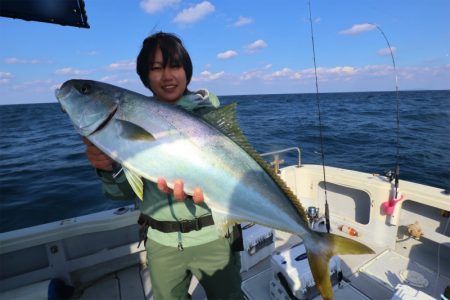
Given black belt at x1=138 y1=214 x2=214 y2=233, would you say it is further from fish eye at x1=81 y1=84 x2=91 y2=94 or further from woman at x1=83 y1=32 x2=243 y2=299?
fish eye at x1=81 y1=84 x2=91 y2=94

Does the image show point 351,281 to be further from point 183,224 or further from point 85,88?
point 85,88

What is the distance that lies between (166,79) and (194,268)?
67.7 inches

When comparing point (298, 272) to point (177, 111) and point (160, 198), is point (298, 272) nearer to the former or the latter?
point (160, 198)

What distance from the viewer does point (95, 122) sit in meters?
1.88

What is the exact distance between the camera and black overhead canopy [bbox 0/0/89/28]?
284 cm

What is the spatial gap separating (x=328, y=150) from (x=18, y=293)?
1615cm

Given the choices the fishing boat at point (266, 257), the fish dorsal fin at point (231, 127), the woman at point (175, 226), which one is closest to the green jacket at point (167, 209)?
the woman at point (175, 226)

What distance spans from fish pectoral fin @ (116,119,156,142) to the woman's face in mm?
649

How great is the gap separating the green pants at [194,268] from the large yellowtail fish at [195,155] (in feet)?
1.69

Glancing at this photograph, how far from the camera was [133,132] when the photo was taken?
188 cm

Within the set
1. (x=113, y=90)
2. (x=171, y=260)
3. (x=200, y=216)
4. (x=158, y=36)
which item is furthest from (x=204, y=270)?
(x=158, y=36)

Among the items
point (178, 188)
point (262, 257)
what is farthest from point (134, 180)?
point (262, 257)

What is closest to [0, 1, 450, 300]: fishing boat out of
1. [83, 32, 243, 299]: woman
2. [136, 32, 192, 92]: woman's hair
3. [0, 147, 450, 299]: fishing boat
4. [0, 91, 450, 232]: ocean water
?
[0, 147, 450, 299]: fishing boat

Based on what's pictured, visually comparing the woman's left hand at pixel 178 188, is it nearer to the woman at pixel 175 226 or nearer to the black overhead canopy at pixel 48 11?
the woman at pixel 175 226
